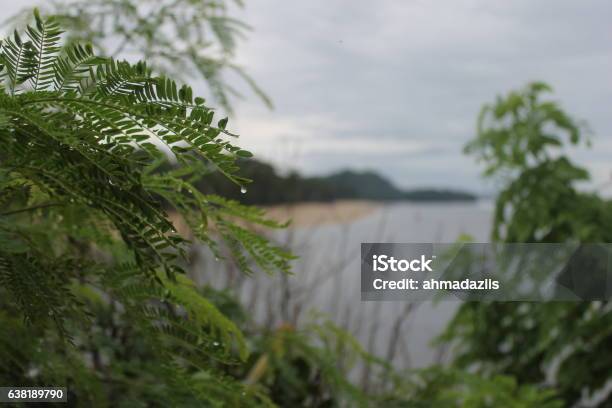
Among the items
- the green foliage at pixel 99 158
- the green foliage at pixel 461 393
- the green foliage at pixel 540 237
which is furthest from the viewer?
the green foliage at pixel 540 237

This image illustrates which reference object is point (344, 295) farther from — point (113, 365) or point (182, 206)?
point (182, 206)

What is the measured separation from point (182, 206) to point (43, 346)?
0.97 ft

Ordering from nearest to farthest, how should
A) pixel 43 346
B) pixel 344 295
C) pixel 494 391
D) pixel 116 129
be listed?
pixel 116 129 < pixel 43 346 < pixel 494 391 < pixel 344 295

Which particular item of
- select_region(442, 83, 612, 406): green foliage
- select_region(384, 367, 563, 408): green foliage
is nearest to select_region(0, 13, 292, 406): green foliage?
select_region(384, 367, 563, 408): green foliage

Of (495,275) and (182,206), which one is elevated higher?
(182,206)

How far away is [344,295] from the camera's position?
12.3 feet

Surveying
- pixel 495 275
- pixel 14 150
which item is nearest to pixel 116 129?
pixel 14 150

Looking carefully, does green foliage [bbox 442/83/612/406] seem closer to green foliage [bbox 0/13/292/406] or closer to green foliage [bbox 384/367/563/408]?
green foliage [bbox 384/367/563/408]

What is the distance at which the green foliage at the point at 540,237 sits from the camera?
2.23m

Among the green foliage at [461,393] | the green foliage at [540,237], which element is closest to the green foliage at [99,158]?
the green foliage at [461,393]

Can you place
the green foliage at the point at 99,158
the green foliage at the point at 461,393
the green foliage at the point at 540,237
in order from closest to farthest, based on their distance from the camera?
the green foliage at the point at 99,158, the green foliage at the point at 461,393, the green foliage at the point at 540,237

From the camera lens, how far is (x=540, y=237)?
2.40 meters

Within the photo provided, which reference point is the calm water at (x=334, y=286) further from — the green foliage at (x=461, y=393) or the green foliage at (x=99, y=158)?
the green foliage at (x=99, y=158)

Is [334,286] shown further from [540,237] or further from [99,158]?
[99,158]
